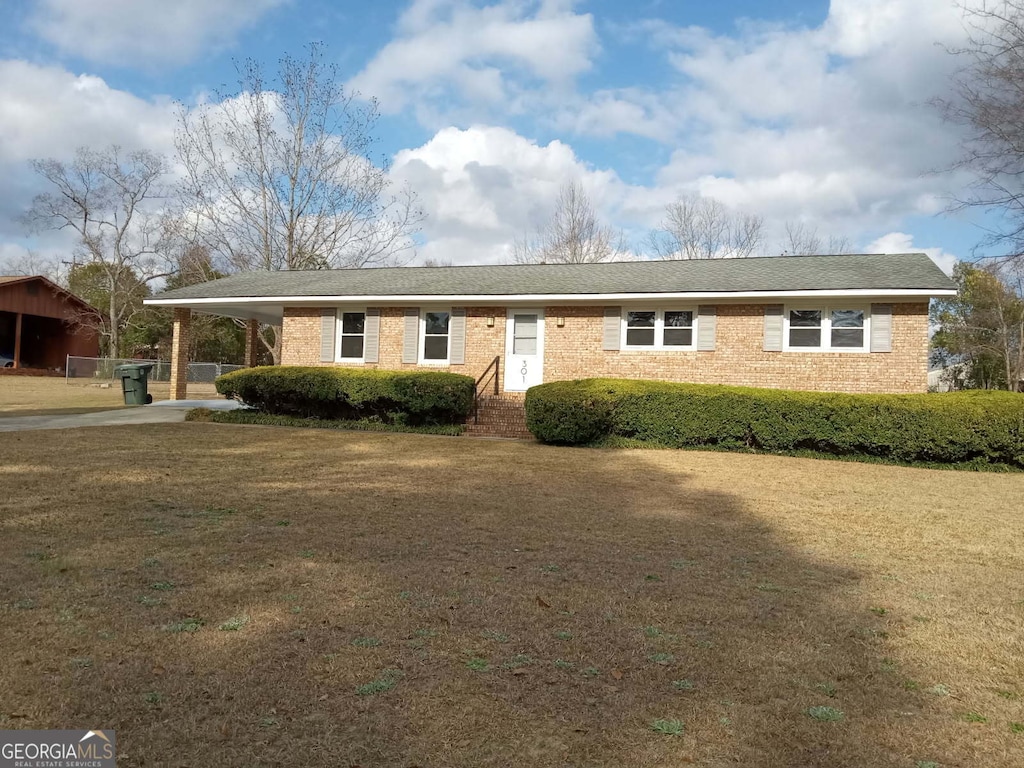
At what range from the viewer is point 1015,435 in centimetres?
1127

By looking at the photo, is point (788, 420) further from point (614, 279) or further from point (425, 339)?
point (425, 339)

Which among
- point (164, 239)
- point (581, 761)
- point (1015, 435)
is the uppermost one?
point (164, 239)

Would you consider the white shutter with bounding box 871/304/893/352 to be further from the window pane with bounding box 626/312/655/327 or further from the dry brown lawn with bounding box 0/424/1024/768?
the dry brown lawn with bounding box 0/424/1024/768

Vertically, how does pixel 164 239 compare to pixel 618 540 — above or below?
above

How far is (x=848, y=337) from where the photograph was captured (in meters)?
14.5

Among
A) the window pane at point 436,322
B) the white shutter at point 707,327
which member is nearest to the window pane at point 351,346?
the window pane at point 436,322

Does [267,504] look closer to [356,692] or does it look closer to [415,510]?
[415,510]

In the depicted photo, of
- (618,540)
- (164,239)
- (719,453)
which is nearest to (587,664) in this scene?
(618,540)

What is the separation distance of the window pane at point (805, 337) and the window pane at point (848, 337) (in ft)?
1.05

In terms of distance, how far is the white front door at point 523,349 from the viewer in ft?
53.6

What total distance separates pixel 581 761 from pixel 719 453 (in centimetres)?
1035

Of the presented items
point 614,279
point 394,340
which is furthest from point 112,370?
point 614,279

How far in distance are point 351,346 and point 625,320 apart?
6.82m

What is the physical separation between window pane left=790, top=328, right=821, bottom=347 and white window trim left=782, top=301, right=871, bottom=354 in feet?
0.23
